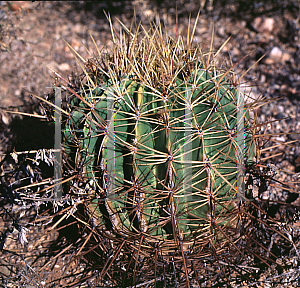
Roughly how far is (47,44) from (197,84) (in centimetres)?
248

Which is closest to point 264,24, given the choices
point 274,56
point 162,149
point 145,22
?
point 274,56

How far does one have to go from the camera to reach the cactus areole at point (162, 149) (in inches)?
64.4

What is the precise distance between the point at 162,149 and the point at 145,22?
258 centimetres

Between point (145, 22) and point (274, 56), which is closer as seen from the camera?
point (274, 56)

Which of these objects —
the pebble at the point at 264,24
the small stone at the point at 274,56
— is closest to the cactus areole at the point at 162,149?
the small stone at the point at 274,56

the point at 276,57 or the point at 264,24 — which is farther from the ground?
the point at 264,24

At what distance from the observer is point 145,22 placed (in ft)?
12.2

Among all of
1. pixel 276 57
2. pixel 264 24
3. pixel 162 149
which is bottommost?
pixel 162 149

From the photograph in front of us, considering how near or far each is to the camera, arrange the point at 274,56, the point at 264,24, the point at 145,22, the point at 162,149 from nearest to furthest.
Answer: the point at 162,149 < the point at 274,56 < the point at 264,24 < the point at 145,22

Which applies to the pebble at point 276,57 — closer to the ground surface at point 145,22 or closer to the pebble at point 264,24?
the ground surface at point 145,22

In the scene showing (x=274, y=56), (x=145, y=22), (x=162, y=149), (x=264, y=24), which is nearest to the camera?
(x=162, y=149)

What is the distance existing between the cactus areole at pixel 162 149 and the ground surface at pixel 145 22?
1227mm

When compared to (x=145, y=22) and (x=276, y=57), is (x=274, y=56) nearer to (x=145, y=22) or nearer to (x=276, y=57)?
(x=276, y=57)

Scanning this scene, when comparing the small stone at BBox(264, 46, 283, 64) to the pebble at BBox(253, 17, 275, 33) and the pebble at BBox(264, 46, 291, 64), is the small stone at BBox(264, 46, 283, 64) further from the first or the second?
the pebble at BBox(253, 17, 275, 33)
